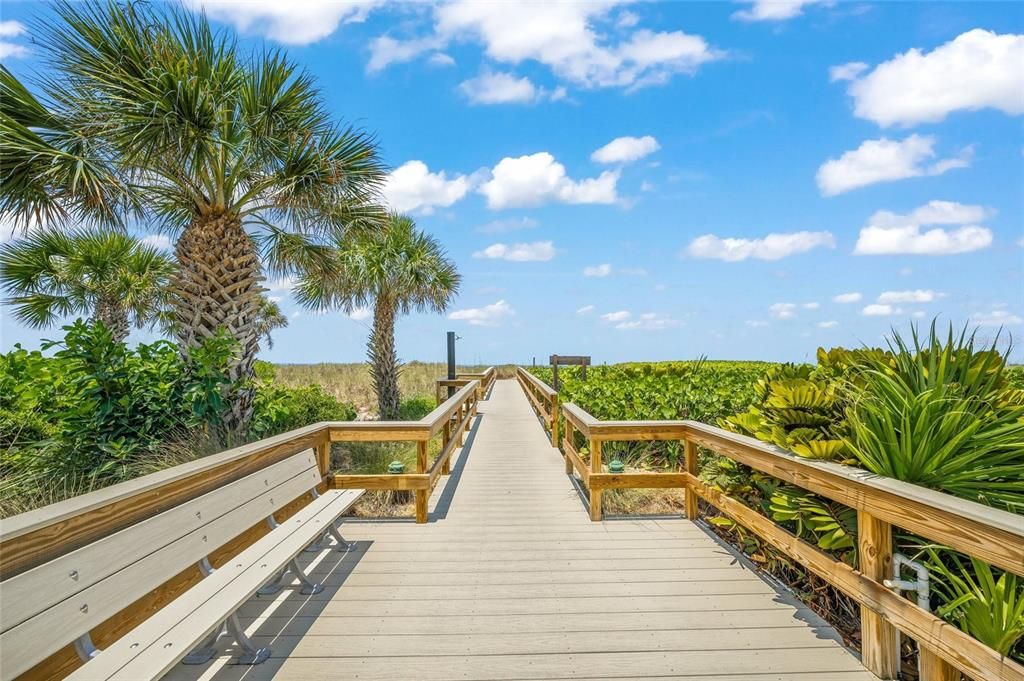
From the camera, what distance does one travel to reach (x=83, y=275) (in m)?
12.9

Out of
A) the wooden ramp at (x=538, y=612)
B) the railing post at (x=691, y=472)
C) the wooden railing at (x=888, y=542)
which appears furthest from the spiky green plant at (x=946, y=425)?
the railing post at (x=691, y=472)

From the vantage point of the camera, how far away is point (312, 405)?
960cm

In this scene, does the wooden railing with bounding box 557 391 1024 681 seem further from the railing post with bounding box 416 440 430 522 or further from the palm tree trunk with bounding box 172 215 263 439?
the palm tree trunk with bounding box 172 215 263 439

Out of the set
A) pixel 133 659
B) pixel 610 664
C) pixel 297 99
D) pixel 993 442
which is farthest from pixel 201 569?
pixel 297 99

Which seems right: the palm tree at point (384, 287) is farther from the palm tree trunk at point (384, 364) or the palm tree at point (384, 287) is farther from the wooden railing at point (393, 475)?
the wooden railing at point (393, 475)

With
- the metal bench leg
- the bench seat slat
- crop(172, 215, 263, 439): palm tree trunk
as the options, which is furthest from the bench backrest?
crop(172, 215, 263, 439): palm tree trunk

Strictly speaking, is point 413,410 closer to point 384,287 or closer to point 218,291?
point 384,287

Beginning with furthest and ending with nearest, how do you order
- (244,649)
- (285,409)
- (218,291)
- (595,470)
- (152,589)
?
1. (285,409)
2. (218,291)
3. (595,470)
4. (244,649)
5. (152,589)

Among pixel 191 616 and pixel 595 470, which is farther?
pixel 595 470

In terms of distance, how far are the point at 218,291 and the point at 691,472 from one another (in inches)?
236

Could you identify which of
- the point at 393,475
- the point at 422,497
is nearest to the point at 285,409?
the point at 393,475

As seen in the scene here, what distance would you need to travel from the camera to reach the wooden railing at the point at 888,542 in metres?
1.90

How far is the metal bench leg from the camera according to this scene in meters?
2.59

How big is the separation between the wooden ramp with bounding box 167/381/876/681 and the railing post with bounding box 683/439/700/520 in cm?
12
